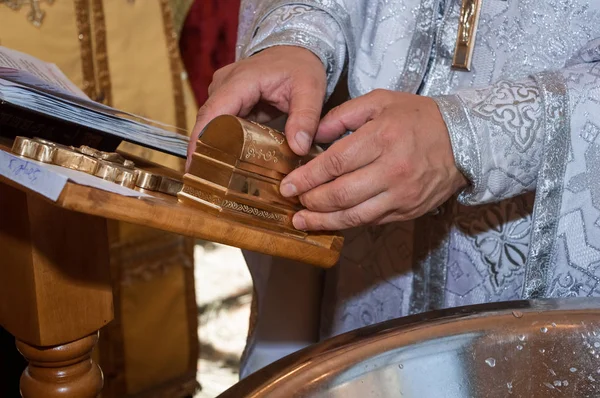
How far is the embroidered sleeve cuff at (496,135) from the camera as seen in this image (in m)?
0.68

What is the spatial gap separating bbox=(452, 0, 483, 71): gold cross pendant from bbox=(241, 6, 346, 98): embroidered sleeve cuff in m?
0.13

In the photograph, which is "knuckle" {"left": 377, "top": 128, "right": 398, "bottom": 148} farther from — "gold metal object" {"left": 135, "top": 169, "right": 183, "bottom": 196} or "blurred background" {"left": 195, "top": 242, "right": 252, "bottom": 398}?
"blurred background" {"left": 195, "top": 242, "right": 252, "bottom": 398}

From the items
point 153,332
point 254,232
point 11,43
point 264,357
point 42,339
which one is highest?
point 11,43

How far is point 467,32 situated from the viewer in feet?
2.74

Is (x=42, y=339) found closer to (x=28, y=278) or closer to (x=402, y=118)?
(x=28, y=278)

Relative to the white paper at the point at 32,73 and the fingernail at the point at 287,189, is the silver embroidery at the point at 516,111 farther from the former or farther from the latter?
the white paper at the point at 32,73

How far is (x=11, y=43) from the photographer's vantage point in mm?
Answer: 1333

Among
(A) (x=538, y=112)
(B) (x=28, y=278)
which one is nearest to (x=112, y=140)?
(B) (x=28, y=278)

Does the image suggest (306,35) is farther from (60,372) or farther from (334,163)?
(60,372)

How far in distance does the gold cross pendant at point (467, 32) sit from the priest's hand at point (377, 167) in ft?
0.59

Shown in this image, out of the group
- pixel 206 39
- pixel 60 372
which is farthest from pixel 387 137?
pixel 206 39

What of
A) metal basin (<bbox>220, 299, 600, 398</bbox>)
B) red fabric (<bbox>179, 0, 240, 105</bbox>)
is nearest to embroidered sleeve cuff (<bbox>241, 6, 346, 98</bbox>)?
Result: metal basin (<bbox>220, 299, 600, 398</bbox>)

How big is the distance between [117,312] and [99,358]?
0.33 ft

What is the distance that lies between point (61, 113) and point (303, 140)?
197mm
